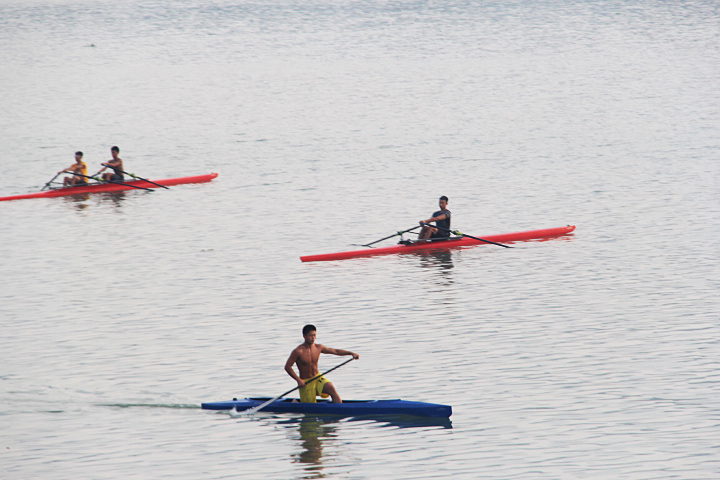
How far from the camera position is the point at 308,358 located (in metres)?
13.4

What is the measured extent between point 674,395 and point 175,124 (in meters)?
45.7

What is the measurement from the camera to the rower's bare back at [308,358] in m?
13.3

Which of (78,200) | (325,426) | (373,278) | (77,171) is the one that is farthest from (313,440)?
(78,200)

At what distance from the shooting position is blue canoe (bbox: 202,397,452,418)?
13141mm

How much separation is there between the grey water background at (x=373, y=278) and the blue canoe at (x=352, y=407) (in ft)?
0.59

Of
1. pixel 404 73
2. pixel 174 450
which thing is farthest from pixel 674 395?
pixel 404 73

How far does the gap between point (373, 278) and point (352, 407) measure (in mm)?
8783

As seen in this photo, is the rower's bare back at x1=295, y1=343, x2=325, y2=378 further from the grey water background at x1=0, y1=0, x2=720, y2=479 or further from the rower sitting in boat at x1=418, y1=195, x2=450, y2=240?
the rower sitting in boat at x1=418, y1=195, x2=450, y2=240

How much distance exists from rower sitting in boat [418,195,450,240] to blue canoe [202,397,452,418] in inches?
391

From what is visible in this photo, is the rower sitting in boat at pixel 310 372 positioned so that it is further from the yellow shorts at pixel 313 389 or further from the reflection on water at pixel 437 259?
the reflection on water at pixel 437 259

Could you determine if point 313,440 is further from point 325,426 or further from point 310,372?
point 310,372

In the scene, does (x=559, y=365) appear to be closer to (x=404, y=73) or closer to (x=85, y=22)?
(x=404, y=73)

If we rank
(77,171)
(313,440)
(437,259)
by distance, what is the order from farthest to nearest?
(77,171)
(437,259)
(313,440)

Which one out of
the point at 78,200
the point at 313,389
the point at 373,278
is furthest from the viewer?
the point at 78,200
